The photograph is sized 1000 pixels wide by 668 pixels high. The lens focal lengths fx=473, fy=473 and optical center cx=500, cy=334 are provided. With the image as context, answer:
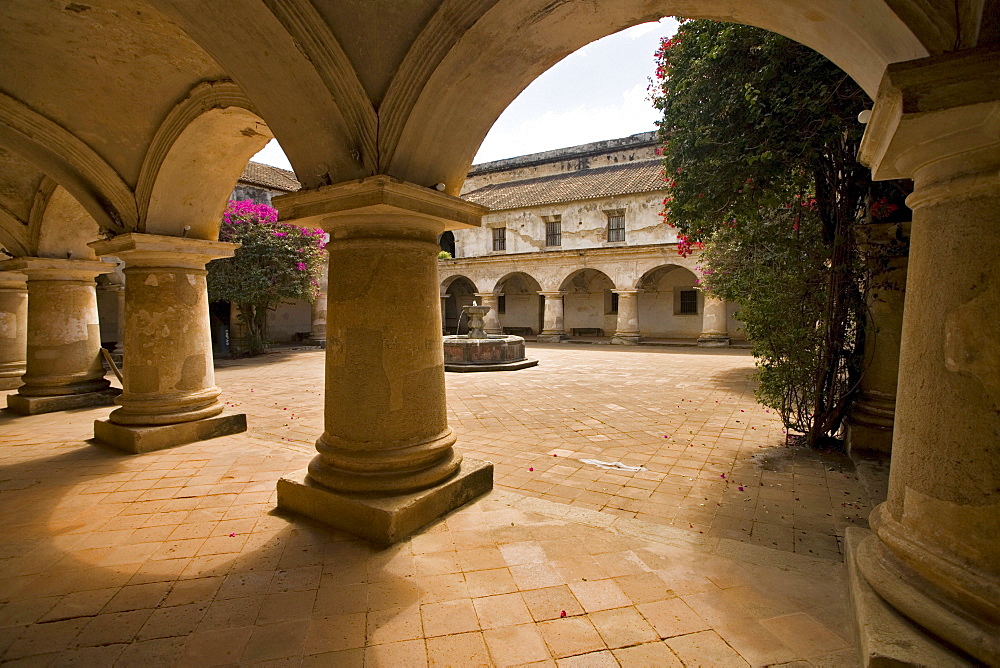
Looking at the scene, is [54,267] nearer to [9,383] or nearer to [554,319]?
[9,383]

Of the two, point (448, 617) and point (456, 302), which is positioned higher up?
point (456, 302)

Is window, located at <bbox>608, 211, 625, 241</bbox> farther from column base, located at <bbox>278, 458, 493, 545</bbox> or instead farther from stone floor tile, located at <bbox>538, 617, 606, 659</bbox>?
stone floor tile, located at <bbox>538, 617, 606, 659</bbox>

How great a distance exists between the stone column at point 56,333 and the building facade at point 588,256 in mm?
13672

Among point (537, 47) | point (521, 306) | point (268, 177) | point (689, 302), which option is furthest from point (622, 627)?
point (521, 306)

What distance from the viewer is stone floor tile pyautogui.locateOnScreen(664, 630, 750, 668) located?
1.75m

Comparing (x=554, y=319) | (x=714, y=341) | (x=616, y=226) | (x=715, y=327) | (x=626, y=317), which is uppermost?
(x=616, y=226)

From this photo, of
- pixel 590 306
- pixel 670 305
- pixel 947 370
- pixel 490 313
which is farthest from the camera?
pixel 590 306

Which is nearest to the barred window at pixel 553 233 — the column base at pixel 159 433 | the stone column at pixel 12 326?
the stone column at pixel 12 326

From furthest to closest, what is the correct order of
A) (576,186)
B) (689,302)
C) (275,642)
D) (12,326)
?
(576,186) < (689,302) < (12,326) < (275,642)

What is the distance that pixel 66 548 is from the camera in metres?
2.65

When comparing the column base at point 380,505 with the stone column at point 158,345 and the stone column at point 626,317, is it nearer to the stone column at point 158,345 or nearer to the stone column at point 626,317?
the stone column at point 158,345

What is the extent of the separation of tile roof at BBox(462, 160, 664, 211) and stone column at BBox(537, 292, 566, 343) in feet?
14.2

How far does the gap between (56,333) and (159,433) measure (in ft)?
10.6

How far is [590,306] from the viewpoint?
22.9 metres
